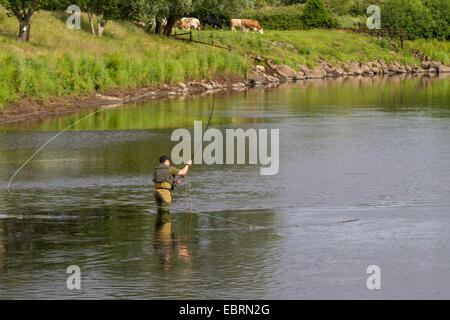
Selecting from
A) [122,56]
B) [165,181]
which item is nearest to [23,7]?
[122,56]

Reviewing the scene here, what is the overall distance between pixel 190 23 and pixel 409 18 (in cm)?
3206

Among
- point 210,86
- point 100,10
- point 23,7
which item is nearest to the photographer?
point 23,7

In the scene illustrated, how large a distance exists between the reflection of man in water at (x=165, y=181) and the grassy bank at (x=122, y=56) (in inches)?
853

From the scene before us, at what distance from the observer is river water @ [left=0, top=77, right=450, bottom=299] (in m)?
13.2

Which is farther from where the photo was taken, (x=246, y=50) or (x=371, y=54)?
(x=371, y=54)

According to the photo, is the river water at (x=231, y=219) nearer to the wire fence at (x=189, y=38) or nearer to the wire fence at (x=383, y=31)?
the wire fence at (x=189, y=38)

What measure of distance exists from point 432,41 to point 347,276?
95.8 metres

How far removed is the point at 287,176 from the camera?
23.2m

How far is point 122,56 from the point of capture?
52625 millimetres

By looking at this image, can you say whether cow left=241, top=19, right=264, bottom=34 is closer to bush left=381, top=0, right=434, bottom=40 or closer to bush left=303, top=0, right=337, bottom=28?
bush left=303, top=0, right=337, bottom=28

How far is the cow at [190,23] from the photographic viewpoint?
275 ft

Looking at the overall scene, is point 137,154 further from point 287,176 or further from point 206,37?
point 206,37

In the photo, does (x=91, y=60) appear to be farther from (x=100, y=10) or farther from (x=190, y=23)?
(x=190, y=23)

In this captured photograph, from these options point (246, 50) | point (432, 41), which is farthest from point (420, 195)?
point (432, 41)
